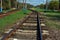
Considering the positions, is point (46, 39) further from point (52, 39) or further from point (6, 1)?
point (6, 1)

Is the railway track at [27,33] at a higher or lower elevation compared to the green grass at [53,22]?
higher

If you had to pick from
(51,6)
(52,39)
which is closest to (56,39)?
(52,39)

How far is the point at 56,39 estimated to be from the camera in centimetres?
716

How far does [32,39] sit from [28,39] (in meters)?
0.16

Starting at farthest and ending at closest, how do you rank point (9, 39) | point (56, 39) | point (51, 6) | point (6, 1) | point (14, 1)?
1. point (14, 1)
2. point (51, 6)
3. point (6, 1)
4. point (56, 39)
5. point (9, 39)

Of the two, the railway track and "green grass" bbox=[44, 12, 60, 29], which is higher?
the railway track

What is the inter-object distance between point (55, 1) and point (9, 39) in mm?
71327

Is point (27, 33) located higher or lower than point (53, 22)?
higher

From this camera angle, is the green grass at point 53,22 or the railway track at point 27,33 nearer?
the railway track at point 27,33

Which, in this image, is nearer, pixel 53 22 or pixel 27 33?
pixel 27 33

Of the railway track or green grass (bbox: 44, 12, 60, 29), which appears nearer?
the railway track

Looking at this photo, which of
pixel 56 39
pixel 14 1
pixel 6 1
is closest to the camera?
pixel 56 39

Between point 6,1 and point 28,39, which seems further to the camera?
point 6,1

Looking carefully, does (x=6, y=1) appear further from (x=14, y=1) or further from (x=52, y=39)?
(x=52, y=39)
